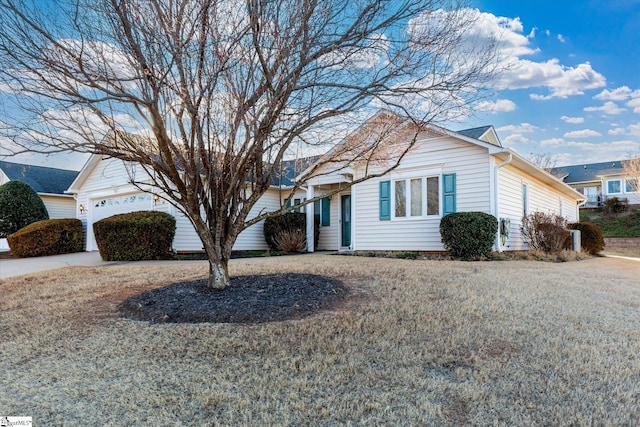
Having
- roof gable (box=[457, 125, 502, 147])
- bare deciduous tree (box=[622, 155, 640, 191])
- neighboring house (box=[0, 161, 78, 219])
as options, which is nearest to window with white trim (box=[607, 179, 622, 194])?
bare deciduous tree (box=[622, 155, 640, 191])

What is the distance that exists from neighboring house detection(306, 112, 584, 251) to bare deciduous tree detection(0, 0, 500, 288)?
16.1 ft

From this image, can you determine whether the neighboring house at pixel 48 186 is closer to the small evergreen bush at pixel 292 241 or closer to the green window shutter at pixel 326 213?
the small evergreen bush at pixel 292 241

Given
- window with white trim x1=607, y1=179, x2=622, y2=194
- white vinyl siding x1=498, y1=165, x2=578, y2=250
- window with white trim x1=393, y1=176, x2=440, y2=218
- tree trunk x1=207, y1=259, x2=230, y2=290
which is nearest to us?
tree trunk x1=207, y1=259, x2=230, y2=290

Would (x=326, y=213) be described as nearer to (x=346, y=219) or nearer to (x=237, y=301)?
(x=346, y=219)

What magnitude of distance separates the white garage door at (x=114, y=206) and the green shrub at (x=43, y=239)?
1.24 meters

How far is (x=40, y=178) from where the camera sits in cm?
2008

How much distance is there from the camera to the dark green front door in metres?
14.3

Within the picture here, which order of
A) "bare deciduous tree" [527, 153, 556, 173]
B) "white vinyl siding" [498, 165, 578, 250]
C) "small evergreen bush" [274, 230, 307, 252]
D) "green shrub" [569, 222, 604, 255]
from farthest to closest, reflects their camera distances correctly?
"bare deciduous tree" [527, 153, 556, 173] < "green shrub" [569, 222, 604, 255] < "small evergreen bush" [274, 230, 307, 252] < "white vinyl siding" [498, 165, 578, 250]

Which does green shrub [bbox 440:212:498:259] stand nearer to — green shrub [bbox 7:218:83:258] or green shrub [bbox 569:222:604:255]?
green shrub [bbox 569:222:604:255]

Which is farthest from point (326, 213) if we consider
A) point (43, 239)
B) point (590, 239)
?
point (43, 239)

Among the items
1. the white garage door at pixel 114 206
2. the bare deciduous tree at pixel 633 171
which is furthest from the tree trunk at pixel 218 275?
the bare deciduous tree at pixel 633 171

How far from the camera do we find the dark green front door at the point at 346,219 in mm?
14331

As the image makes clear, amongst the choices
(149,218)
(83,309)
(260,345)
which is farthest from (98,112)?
(149,218)

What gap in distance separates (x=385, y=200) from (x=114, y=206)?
10.9 m
